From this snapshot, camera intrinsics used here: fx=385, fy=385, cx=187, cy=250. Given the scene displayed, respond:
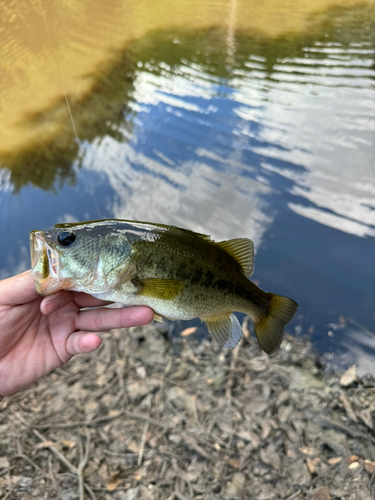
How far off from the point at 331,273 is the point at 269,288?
2.18ft

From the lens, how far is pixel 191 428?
2.88m

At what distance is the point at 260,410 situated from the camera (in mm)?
2914

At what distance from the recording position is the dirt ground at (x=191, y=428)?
101 inches

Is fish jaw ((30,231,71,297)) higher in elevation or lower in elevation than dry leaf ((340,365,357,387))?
higher

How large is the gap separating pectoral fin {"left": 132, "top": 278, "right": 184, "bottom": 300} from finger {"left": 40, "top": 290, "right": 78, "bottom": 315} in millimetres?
430

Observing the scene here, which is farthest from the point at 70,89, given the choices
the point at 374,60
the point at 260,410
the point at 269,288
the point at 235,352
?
the point at 260,410

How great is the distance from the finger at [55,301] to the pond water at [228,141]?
2.22 m

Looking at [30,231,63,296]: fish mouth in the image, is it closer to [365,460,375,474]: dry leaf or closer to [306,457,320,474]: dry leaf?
[306,457,320,474]: dry leaf

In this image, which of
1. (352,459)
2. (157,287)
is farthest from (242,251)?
(352,459)

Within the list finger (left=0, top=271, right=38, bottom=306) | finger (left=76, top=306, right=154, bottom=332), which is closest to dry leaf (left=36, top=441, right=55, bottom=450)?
finger (left=76, top=306, right=154, bottom=332)

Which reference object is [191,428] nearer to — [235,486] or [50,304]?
[235,486]

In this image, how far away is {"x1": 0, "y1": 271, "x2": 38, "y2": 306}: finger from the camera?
1.93 m

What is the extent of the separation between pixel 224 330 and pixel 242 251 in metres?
0.45

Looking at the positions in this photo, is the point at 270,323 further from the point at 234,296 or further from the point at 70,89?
the point at 70,89
